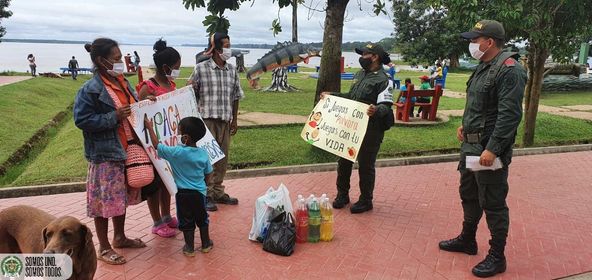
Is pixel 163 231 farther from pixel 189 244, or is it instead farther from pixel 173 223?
pixel 189 244

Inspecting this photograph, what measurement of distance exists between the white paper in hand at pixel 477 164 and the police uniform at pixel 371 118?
1268mm

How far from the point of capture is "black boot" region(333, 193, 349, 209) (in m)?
5.54

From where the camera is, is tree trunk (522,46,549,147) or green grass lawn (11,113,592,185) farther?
tree trunk (522,46,549,147)

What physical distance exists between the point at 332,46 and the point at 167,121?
14.9 feet

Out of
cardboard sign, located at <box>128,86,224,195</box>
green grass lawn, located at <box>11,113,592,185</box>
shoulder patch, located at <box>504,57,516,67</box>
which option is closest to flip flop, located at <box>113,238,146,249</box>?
cardboard sign, located at <box>128,86,224,195</box>

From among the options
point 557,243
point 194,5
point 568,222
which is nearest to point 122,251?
point 194,5

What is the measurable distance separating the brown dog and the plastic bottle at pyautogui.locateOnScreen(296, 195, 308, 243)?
80.0 inches

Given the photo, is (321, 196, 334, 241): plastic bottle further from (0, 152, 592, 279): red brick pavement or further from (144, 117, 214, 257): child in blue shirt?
(144, 117, 214, 257): child in blue shirt

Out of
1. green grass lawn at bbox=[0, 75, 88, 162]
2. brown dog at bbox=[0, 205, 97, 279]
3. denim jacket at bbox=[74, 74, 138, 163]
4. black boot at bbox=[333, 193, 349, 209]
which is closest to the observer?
brown dog at bbox=[0, 205, 97, 279]

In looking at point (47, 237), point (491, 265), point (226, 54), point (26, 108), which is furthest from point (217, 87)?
point (26, 108)

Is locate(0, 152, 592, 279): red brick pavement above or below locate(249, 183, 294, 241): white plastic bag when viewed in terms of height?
below

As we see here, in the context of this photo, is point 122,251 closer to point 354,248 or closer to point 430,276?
A: point 354,248

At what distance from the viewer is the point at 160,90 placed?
14.0ft

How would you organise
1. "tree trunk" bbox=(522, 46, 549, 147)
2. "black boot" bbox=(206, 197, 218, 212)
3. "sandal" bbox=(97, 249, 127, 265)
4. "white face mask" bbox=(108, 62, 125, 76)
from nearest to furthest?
"white face mask" bbox=(108, 62, 125, 76) → "sandal" bbox=(97, 249, 127, 265) → "black boot" bbox=(206, 197, 218, 212) → "tree trunk" bbox=(522, 46, 549, 147)
